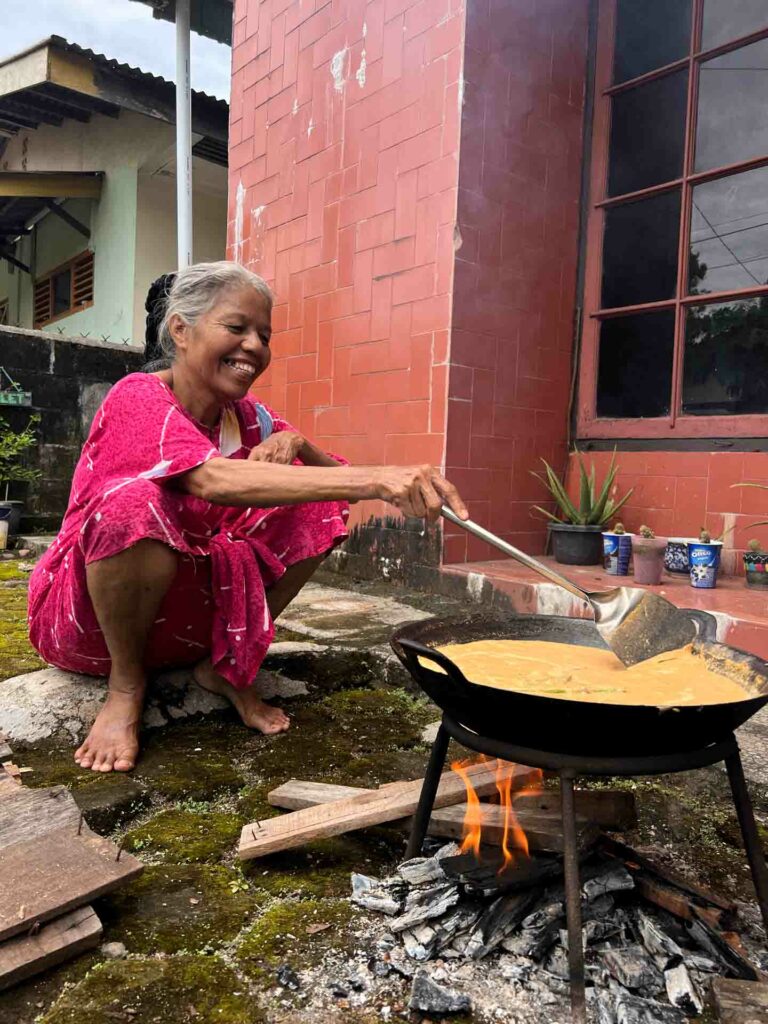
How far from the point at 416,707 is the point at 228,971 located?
136 cm

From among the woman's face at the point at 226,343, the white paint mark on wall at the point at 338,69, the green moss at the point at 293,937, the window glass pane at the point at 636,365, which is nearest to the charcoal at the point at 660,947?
the green moss at the point at 293,937

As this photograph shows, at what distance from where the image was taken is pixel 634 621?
1704mm

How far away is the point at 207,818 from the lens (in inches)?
69.4

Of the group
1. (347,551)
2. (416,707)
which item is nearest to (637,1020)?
(416,707)

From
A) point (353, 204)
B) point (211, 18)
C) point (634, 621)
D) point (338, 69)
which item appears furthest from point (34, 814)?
point (211, 18)

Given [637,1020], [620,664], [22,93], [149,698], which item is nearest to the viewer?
[637,1020]

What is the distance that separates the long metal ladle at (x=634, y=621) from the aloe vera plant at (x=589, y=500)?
2.03 metres

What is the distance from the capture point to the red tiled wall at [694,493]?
3.42 meters

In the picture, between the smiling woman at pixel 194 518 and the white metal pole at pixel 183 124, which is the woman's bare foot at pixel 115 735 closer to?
the smiling woman at pixel 194 518

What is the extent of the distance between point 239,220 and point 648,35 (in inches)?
112

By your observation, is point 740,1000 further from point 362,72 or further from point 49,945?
point 362,72

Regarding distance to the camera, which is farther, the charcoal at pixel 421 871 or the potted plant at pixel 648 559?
the potted plant at pixel 648 559

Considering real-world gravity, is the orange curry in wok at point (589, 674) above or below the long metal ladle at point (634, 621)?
below

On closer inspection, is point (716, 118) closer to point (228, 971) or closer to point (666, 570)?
point (666, 570)
